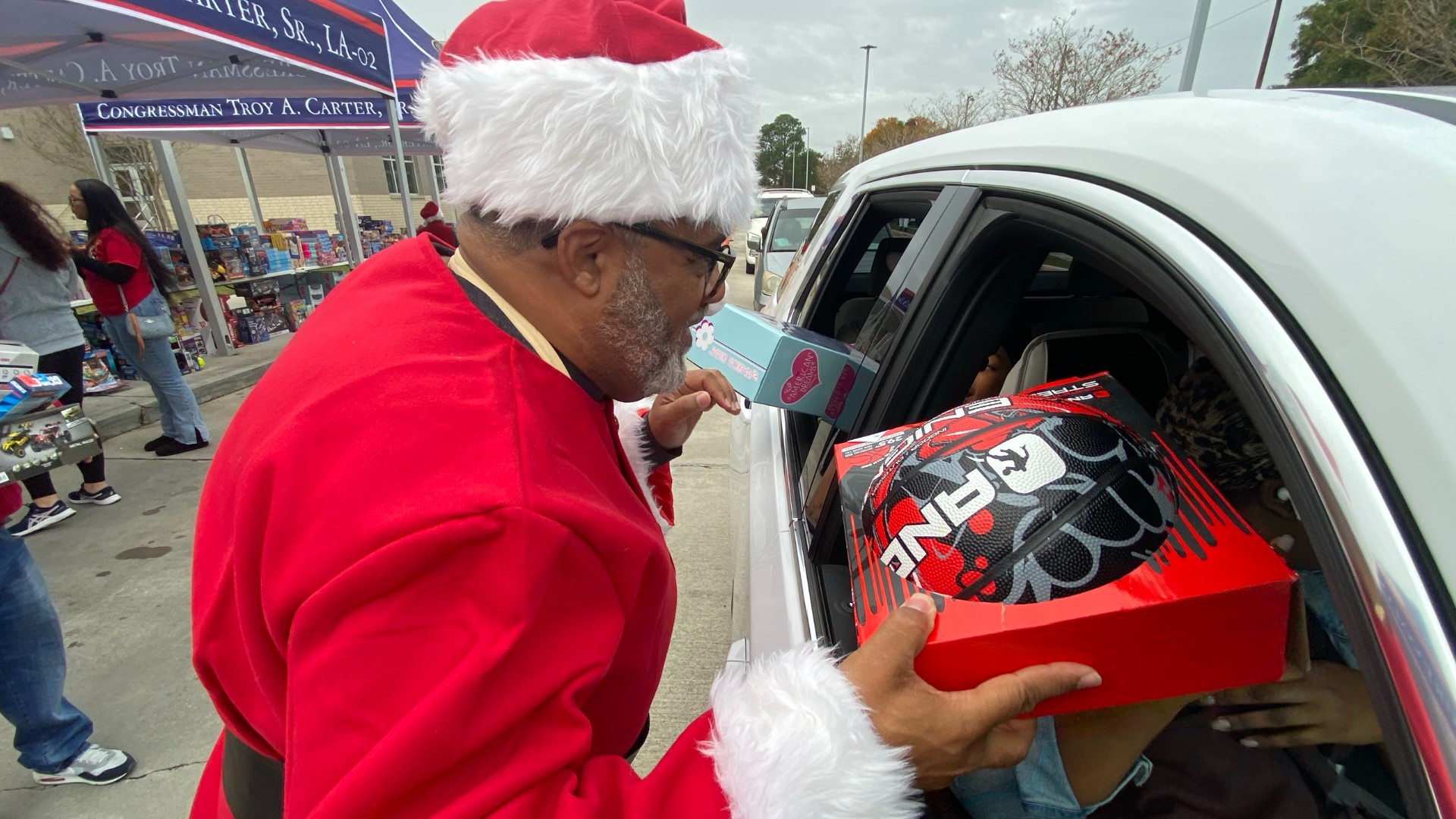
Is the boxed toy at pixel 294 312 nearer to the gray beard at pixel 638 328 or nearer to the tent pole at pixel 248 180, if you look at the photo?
the tent pole at pixel 248 180

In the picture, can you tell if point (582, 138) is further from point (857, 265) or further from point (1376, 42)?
point (1376, 42)

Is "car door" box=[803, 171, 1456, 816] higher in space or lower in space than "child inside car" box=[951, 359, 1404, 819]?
higher

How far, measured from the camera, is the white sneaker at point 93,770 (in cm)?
226

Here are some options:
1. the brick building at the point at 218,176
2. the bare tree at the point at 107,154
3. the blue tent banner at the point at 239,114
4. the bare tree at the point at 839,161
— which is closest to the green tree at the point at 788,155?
the bare tree at the point at 839,161

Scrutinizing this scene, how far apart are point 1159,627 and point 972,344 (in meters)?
0.78

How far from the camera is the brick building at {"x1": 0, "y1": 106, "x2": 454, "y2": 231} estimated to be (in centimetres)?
1367

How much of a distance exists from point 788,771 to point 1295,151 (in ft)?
2.54

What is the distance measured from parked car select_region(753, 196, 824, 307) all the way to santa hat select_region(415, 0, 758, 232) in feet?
19.4

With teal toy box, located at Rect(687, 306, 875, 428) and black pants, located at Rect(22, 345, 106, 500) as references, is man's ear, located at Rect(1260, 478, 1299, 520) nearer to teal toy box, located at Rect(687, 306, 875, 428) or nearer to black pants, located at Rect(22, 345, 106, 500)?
teal toy box, located at Rect(687, 306, 875, 428)

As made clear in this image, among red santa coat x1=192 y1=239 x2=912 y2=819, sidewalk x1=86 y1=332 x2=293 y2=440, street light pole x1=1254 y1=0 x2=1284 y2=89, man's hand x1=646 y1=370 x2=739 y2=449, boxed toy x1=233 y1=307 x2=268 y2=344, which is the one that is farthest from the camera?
boxed toy x1=233 y1=307 x2=268 y2=344

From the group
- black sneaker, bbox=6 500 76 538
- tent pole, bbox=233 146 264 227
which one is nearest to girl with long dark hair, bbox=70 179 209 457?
black sneaker, bbox=6 500 76 538

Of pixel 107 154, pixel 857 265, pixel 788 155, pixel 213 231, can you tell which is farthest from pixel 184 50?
pixel 788 155

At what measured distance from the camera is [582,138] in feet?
3.14

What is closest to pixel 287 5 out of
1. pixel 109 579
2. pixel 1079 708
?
pixel 109 579
